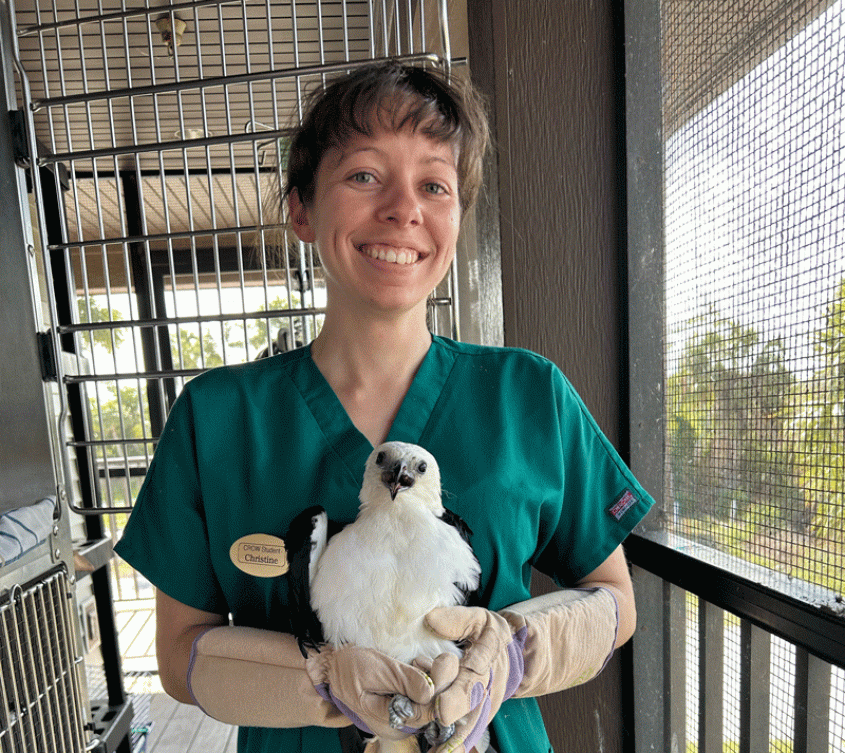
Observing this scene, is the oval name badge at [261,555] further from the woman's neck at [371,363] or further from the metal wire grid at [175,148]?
the metal wire grid at [175,148]

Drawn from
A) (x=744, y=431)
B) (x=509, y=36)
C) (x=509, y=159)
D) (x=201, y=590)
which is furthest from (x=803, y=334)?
(x=201, y=590)

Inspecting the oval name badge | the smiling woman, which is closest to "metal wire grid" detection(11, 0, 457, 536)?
the smiling woman

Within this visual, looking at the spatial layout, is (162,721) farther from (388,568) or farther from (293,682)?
(388,568)

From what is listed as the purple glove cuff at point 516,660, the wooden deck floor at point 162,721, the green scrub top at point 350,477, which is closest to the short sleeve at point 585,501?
the green scrub top at point 350,477

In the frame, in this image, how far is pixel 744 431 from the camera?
741mm

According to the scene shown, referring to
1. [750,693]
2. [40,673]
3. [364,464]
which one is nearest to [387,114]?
[364,464]

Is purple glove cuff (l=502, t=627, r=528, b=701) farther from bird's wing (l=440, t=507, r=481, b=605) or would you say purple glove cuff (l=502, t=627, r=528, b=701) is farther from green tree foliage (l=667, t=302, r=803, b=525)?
green tree foliage (l=667, t=302, r=803, b=525)

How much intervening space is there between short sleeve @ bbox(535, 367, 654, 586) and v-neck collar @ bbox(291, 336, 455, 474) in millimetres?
151

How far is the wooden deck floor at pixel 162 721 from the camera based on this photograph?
75.9 inches

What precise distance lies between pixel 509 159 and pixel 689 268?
0.34 meters

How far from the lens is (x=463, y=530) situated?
0.56m

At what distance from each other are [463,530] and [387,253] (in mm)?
304

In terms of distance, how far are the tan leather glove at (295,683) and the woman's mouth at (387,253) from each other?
39 cm

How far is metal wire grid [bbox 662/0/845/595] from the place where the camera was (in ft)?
1.97
